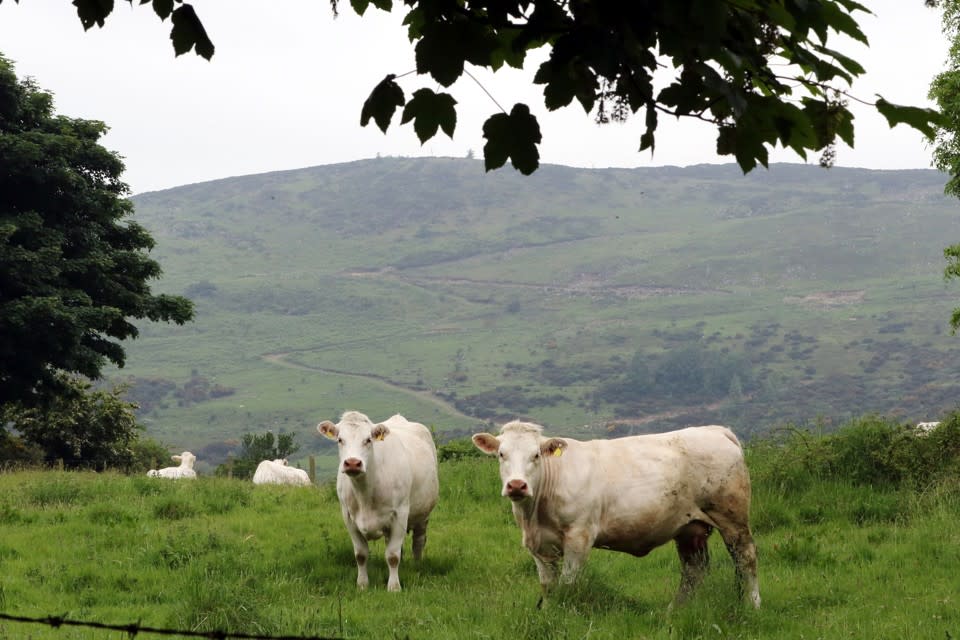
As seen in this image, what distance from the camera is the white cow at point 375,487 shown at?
14.1 metres

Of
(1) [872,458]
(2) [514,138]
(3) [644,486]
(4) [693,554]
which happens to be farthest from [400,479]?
(2) [514,138]

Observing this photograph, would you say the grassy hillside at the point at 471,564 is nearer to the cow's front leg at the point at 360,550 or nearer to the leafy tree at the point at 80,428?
the cow's front leg at the point at 360,550

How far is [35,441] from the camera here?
36156 millimetres

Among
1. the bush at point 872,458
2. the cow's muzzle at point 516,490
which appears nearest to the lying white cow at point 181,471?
the bush at point 872,458

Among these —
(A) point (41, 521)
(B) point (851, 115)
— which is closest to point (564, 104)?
(B) point (851, 115)

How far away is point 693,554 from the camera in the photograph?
12.4m

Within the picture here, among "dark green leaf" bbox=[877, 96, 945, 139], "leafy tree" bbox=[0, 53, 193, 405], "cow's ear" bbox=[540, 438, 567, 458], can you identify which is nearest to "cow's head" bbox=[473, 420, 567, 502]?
"cow's ear" bbox=[540, 438, 567, 458]

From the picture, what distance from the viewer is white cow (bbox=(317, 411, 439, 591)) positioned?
1409cm

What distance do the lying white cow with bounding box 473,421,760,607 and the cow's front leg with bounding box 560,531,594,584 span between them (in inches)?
0.4

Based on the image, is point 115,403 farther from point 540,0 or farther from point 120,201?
point 540,0

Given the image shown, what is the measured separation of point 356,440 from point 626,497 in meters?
3.93

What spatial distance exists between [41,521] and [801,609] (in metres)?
11.4

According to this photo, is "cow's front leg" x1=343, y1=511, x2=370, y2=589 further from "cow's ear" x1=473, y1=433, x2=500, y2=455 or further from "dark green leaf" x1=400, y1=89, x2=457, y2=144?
"dark green leaf" x1=400, y1=89, x2=457, y2=144

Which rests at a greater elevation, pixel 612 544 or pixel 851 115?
pixel 851 115
